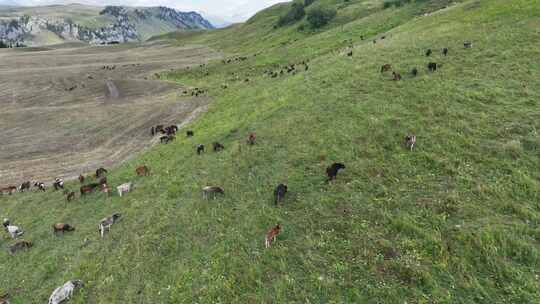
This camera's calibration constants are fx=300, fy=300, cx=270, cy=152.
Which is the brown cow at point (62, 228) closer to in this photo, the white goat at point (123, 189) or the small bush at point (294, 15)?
A: the white goat at point (123, 189)

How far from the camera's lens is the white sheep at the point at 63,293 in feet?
41.4

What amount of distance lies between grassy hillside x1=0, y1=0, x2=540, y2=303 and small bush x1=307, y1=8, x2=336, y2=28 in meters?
74.6

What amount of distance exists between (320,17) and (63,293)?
99992 mm

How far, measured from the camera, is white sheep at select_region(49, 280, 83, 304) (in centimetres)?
1262

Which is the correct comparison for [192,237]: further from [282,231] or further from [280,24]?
[280,24]

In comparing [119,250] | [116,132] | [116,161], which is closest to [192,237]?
[119,250]

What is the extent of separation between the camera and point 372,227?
39.5 feet

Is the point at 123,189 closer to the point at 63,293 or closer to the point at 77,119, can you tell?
the point at 63,293

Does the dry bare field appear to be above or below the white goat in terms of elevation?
above

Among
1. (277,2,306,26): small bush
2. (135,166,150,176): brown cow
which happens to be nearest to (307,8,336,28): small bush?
(277,2,306,26): small bush

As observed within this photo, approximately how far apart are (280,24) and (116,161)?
108441mm

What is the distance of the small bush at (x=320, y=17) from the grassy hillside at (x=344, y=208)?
245 feet

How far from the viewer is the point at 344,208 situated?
44.1ft

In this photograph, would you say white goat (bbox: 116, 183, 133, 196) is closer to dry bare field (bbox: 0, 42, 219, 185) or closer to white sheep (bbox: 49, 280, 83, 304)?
white sheep (bbox: 49, 280, 83, 304)
